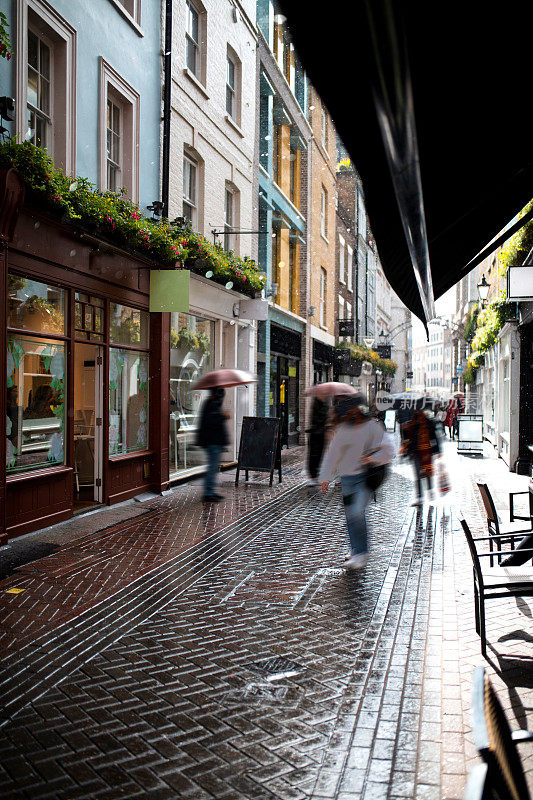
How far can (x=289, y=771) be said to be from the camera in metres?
3.20

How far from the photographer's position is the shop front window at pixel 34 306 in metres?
7.82

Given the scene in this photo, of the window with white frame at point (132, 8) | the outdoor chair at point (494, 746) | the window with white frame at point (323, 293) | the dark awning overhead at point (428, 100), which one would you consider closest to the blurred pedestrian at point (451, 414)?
the window with white frame at point (323, 293)

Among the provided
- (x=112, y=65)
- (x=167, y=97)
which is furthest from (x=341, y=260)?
(x=112, y=65)

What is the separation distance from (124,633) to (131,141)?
27.4ft

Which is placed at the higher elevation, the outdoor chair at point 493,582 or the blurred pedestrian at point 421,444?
the blurred pedestrian at point 421,444

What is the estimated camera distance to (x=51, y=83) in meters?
8.98

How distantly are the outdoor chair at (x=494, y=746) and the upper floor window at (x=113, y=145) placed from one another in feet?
32.7

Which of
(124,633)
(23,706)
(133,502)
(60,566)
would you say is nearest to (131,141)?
(133,502)

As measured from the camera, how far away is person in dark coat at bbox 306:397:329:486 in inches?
432

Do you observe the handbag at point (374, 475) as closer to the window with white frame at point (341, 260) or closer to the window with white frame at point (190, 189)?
the window with white frame at point (190, 189)

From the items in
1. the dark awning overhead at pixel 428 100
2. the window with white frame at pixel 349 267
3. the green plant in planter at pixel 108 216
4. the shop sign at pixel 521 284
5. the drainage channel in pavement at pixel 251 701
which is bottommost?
the drainage channel in pavement at pixel 251 701

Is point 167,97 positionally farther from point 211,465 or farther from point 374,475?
point 374,475

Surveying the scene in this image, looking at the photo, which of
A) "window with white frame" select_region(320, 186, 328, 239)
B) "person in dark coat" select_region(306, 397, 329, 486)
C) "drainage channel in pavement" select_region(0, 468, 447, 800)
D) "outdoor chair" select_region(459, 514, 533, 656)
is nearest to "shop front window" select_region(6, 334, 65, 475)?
"drainage channel in pavement" select_region(0, 468, 447, 800)

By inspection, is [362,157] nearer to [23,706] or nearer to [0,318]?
[23,706]
